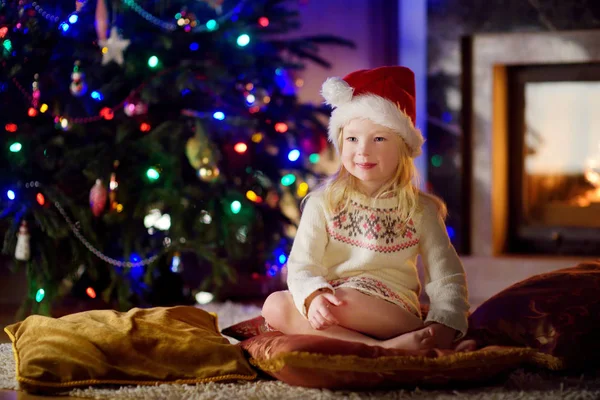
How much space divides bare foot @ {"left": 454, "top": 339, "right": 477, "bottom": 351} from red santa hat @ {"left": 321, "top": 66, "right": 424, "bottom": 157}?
51cm

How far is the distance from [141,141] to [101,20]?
434mm

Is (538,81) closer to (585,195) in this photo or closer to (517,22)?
(517,22)

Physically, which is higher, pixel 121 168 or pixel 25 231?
pixel 121 168

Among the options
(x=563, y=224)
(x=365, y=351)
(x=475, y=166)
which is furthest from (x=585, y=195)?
(x=365, y=351)

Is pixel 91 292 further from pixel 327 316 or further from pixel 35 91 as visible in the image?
pixel 327 316

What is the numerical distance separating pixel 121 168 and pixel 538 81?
1.89 metres

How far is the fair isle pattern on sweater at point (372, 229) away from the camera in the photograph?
6.94 ft

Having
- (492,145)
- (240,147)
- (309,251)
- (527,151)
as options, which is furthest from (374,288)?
(527,151)

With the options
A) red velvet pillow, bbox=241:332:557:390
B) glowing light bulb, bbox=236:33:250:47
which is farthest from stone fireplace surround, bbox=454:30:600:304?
red velvet pillow, bbox=241:332:557:390

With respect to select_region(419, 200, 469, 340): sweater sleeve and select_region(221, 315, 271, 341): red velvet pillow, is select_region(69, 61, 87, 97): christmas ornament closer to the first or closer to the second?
select_region(221, 315, 271, 341): red velvet pillow

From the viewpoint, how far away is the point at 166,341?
79.7 inches

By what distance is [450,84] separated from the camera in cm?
385

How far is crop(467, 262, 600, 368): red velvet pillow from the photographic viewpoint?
6.81 ft

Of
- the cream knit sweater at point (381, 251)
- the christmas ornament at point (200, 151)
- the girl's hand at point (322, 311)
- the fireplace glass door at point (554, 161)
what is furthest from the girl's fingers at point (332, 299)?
the fireplace glass door at point (554, 161)
